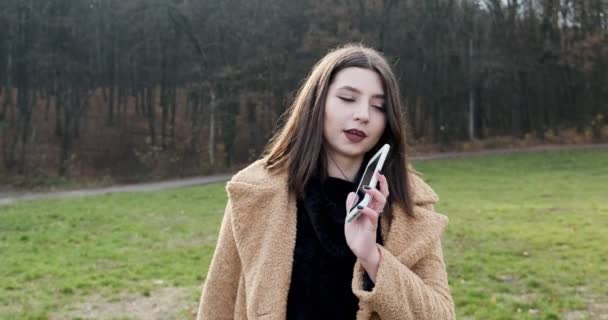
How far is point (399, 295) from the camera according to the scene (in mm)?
1512

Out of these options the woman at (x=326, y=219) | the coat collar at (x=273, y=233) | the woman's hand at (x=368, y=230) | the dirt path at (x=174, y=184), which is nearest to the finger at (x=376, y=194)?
the woman's hand at (x=368, y=230)

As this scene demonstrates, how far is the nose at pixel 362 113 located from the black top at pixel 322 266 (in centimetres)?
23

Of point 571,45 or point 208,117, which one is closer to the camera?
point 208,117

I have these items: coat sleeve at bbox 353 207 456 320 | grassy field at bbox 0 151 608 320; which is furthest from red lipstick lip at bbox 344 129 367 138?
grassy field at bbox 0 151 608 320

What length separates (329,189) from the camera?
173cm

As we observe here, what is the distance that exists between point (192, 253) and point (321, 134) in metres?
6.80

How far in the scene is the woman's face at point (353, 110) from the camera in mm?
1680

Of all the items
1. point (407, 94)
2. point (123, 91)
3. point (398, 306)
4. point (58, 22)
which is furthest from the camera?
point (407, 94)

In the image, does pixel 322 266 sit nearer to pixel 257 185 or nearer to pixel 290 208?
pixel 290 208

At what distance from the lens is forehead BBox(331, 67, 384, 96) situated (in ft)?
5.55

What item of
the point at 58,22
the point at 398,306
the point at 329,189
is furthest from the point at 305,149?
the point at 58,22

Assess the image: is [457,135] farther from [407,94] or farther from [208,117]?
[208,117]

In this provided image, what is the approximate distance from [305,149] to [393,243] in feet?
1.11

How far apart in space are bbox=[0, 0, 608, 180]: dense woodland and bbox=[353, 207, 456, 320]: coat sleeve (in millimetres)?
16600
